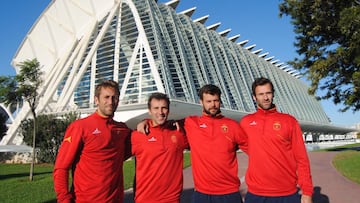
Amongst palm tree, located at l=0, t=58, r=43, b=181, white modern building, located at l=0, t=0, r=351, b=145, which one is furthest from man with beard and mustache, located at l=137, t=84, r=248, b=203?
white modern building, located at l=0, t=0, r=351, b=145

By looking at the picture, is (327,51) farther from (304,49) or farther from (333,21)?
(333,21)

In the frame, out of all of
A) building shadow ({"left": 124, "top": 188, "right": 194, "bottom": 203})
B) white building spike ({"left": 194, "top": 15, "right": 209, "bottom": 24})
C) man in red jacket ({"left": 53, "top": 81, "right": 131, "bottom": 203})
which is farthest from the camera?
white building spike ({"left": 194, "top": 15, "right": 209, "bottom": 24})

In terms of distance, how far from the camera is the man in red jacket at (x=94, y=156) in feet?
Answer: 11.2

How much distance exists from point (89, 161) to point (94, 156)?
2.7 inches

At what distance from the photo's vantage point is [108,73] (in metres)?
33.5

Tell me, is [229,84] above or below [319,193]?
above

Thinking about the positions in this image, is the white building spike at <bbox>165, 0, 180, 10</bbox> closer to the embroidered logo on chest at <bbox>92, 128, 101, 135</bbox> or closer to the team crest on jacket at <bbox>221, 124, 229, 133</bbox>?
the team crest on jacket at <bbox>221, 124, 229, 133</bbox>

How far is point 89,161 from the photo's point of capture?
3.47 meters

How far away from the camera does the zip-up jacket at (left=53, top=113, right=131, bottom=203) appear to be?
11.2ft

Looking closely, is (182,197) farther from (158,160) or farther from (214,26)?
(214,26)

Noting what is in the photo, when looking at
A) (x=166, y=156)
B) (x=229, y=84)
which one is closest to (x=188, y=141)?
(x=166, y=156)

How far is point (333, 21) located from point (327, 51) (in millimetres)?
2395

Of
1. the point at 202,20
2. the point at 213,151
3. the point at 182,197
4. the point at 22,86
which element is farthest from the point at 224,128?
the point at 202,20

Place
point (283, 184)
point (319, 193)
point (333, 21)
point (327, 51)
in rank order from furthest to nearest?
point (327, 51), point (333, 21), point (319, 193), point (283, 184)
